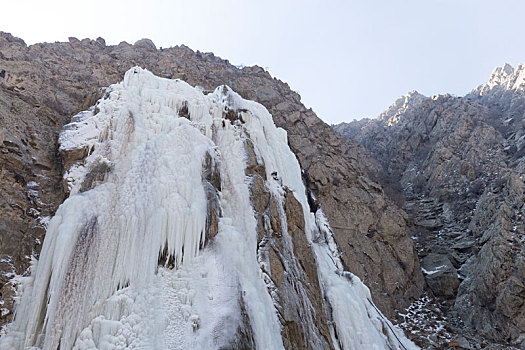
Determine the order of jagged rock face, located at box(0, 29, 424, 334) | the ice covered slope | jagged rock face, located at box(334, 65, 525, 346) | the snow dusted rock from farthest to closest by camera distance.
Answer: the snow dusted rock < jagged rock face, located at box(334, 65, 525, 346) < jagged rock face, located at box(0, 29, 424, 334) < the ice covered slope

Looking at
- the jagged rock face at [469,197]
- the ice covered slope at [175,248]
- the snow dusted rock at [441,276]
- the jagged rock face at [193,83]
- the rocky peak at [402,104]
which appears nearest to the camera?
the ice covered slope at [175,248]

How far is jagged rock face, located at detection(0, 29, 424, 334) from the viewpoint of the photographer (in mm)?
9141

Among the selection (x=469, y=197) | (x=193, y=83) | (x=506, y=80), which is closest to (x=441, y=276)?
(x=469, y=197)

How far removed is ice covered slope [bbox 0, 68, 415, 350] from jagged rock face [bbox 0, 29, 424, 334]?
1048 millimetres

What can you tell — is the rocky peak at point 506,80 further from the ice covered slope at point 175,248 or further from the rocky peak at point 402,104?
the ice covered slope at point 175,248

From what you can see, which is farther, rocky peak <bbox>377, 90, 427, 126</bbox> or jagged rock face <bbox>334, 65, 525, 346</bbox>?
rocky peak <bbox>377, 90, 427, 126</bbox>

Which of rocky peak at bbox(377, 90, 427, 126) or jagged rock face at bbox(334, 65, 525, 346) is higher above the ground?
rocky peak at bbox(377, 90, 427, 126)

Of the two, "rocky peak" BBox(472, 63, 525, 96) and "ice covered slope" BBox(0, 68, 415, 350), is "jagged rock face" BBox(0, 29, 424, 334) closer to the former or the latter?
"ice covered slope" BBox(0, 68, 415, 350)

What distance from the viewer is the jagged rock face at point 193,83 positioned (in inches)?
360

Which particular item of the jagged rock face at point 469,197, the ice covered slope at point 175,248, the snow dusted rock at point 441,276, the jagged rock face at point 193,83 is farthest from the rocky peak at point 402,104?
the ice covered slope at point 175,248

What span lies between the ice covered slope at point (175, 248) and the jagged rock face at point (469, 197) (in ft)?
19.1

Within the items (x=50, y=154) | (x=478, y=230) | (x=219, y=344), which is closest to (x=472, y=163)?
(x=478, y=230)

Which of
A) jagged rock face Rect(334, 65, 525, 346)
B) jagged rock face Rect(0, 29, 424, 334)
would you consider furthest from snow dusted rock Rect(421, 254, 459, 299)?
jagged rock face Rect(0, 29, 424, 334)

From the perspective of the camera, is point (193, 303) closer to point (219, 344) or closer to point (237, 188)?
point (219, 344)
